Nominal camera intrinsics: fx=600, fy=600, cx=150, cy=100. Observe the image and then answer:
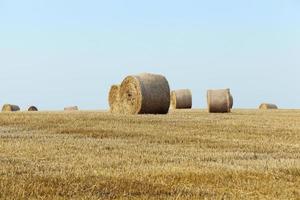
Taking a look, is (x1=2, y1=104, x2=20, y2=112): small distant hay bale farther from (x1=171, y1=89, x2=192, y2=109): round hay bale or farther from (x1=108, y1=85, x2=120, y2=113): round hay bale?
(x1=108, y1=85, x2=120, y2=113): round hay bale

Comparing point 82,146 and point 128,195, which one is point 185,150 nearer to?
point 82,146

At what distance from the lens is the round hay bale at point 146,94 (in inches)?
1015

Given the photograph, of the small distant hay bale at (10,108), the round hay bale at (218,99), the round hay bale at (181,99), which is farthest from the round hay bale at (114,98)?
the small distant hay bale at (10,108)

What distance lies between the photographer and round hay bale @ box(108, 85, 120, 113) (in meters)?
28.5

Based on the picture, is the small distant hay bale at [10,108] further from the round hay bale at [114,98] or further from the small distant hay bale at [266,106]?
the small distant hay bale at [266,106]

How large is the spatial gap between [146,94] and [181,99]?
13354 mm

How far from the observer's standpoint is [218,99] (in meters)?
31.2

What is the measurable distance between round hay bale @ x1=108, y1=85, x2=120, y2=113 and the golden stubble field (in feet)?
28.5

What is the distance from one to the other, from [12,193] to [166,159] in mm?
4481

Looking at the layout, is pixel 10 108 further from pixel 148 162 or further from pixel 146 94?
pixel 148 162

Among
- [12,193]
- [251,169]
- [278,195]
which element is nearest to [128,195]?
[12,193]

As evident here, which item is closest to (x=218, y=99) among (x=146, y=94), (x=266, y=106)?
(x=146, y=94)

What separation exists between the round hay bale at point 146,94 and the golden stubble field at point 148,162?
6.09 metres

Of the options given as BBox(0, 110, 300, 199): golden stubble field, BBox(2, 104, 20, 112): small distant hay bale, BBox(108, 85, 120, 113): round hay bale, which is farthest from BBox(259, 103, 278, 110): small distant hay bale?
BBox(0, 110, 300, 199): golden stubble field
